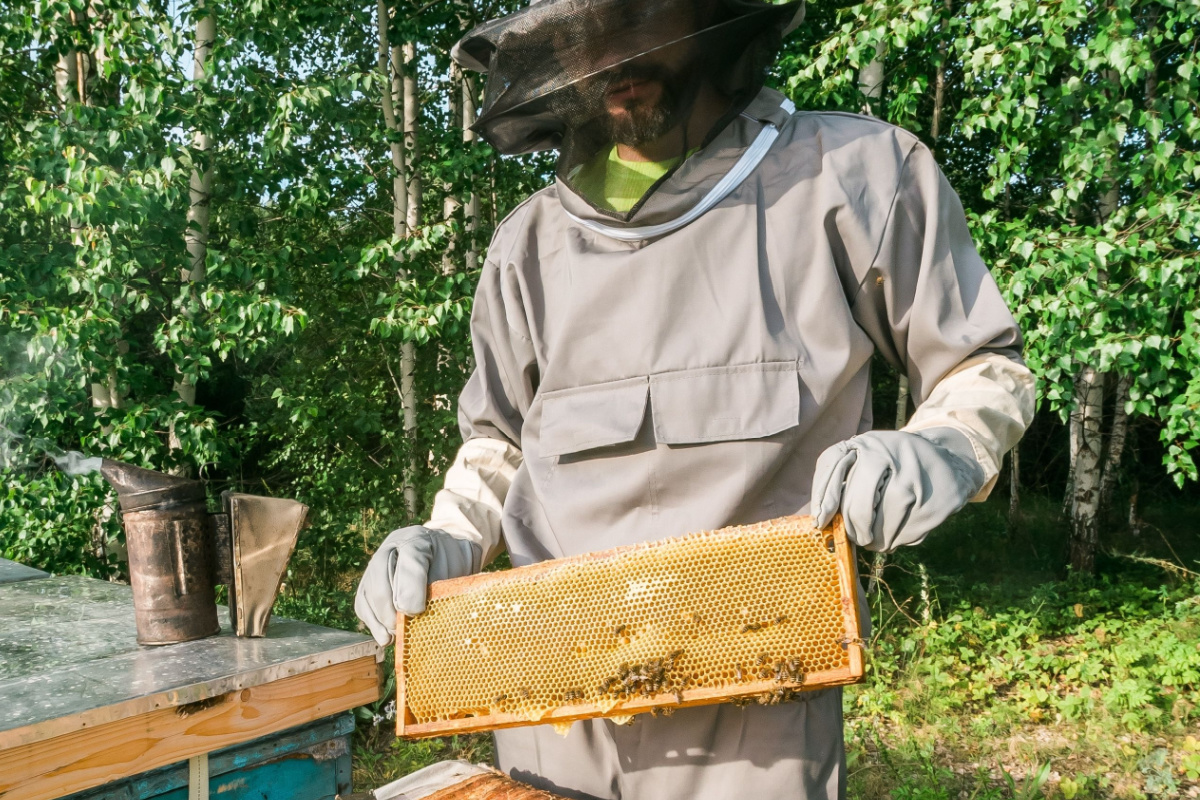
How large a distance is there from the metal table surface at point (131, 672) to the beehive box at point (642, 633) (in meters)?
0.67

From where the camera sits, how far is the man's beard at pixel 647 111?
5.54ft

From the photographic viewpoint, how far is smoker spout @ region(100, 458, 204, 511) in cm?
258

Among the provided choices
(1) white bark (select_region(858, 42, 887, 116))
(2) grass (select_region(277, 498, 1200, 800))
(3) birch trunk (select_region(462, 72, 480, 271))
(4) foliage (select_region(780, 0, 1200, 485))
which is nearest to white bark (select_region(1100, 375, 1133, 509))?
(2) grass (select_region(277, 498, 1200, 800))

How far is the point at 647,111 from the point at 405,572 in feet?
3.47

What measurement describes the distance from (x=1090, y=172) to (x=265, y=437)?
646cm

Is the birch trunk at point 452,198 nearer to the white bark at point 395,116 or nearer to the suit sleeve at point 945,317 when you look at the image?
the white bark at point 395,116

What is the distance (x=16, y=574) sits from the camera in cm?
359

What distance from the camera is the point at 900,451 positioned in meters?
1.39

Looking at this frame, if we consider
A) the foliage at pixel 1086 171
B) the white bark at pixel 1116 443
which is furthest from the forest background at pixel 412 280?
the white bark at pixel 1116 443

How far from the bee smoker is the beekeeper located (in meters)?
0.95

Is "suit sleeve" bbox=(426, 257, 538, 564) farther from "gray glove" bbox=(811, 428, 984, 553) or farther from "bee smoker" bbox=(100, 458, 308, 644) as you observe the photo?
"bee smoker" bbox=(100, 458, 308, 644)

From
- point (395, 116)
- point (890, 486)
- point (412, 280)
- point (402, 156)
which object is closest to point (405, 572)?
point (890, 486)

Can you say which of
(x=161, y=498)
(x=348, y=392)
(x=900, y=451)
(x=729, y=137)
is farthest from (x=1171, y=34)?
(x=348, y=392)

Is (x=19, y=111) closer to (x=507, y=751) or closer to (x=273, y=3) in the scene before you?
(x=273, y=3)
